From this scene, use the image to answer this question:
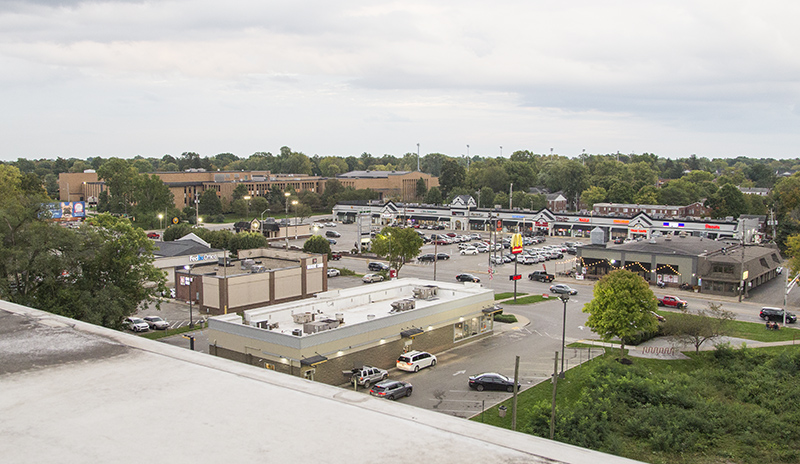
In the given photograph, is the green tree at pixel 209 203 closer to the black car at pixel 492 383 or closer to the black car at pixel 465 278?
the black car at pixel 465 278

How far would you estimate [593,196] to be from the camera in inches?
4097

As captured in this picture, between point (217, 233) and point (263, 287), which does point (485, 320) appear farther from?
point (217, 233)

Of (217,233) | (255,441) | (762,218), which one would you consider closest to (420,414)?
(255,441)

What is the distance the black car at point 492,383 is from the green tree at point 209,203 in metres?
80.6

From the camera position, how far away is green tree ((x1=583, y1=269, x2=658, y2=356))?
28.5 meters

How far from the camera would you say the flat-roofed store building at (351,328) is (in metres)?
23.8

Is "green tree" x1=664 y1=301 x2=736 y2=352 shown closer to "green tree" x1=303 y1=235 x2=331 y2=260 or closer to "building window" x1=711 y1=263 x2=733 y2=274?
"building window" x1=711 y1=263 x2=733 y2=274

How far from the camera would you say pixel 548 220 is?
262 feet

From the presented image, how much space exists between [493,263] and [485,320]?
23277 mm

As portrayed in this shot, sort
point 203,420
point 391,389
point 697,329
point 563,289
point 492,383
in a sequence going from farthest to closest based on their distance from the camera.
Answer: point 563,289 → point 697,329 → point 492,383 → point 391,389 → point 203,420

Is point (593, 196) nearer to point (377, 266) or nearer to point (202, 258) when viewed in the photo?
point (377, 266)

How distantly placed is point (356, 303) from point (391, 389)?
9.12 meters

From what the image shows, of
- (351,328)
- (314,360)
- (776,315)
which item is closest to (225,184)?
(351,328)

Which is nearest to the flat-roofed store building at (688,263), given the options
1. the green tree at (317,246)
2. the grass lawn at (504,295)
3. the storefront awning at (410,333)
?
the grass lawn at (504,295)
